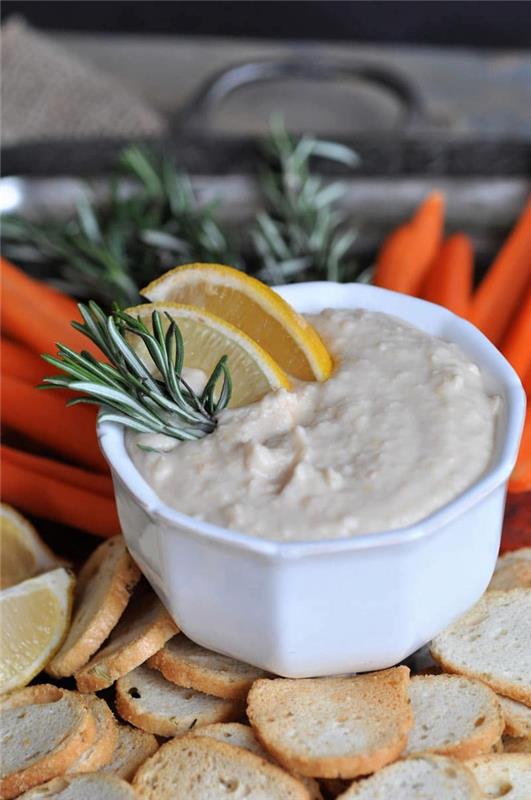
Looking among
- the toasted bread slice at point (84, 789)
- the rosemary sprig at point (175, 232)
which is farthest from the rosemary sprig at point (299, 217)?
the toasted bread slice at point (84, 789)

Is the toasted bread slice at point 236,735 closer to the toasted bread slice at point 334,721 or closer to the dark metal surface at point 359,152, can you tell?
the toasted bread slice at point 334,721

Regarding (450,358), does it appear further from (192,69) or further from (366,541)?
(192,69)

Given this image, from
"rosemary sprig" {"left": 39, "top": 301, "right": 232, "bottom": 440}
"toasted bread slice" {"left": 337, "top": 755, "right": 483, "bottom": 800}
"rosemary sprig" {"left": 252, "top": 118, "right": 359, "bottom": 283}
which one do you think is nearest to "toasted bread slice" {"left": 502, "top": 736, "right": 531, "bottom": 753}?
"toasted bread slice" {"left": 337, "top": 755, "right": 483, "bottom": 800}

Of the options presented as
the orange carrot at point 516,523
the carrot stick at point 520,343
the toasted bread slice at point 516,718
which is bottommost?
the orange carrot at point 516,523

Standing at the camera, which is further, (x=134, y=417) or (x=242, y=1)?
(x=242, y=1)

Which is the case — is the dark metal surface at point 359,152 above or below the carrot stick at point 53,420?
above

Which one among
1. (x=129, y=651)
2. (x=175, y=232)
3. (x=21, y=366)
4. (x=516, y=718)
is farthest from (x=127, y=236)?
(x=516, y=718)

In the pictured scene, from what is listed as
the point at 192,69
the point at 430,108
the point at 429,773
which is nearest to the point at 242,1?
the point at 192,69
